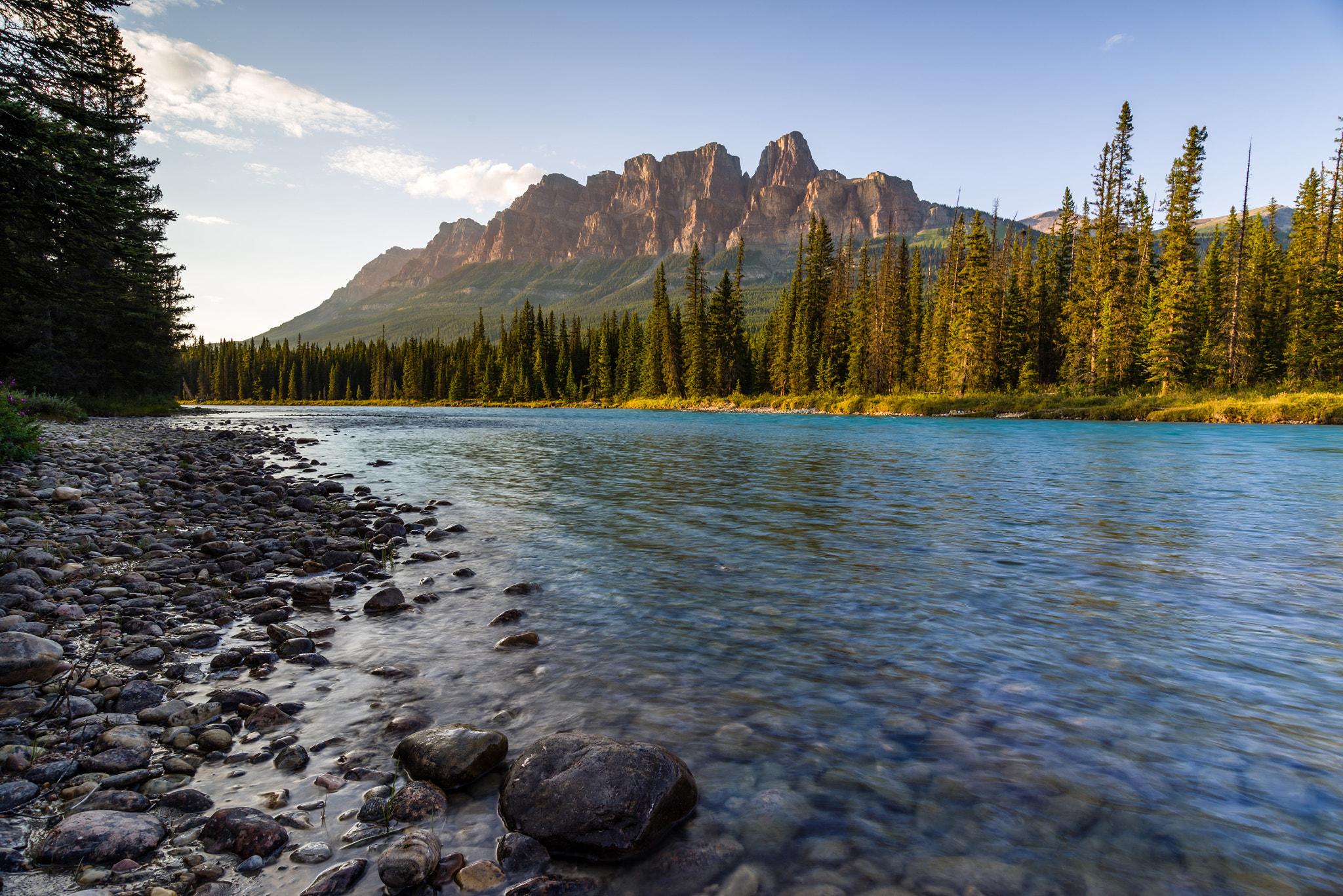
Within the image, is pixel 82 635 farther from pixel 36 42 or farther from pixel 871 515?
pixel 36 42

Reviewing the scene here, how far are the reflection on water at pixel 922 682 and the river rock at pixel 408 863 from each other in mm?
208

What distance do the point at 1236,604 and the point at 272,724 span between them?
9.70m

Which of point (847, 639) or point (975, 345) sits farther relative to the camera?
point (975, 345)

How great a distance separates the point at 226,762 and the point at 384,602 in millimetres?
3211

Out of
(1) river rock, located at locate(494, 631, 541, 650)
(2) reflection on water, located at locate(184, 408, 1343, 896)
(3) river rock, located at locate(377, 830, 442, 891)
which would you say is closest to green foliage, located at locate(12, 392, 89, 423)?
(2) reflection on water, located at locate(184, 408, 1343, 896)

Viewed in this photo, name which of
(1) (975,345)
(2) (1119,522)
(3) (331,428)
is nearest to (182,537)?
(2) (1119,522)

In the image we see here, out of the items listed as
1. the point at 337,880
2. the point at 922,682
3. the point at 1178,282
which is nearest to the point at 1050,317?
the point at 1178,282

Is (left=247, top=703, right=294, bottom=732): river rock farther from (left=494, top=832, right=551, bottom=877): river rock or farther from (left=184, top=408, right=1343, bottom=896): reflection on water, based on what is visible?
(left=494, top=832, right=551, bottom=877): river rock

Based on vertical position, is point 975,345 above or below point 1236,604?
above

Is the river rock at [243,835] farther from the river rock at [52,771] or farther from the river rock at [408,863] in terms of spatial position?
the river rock at [52,771]

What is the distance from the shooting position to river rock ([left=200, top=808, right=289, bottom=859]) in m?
3.02

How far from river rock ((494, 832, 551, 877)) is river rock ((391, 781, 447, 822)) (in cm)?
51

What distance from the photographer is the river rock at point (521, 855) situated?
9.96ft

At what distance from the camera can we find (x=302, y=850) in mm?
3070
